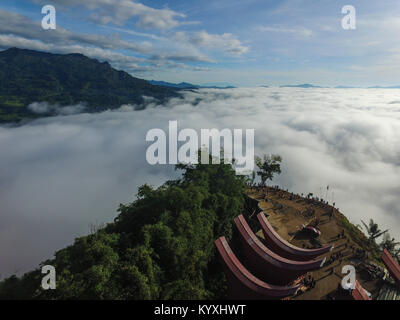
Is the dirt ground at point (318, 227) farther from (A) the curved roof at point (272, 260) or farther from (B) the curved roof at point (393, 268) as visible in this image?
(B) the curved roof at point (393, 268)

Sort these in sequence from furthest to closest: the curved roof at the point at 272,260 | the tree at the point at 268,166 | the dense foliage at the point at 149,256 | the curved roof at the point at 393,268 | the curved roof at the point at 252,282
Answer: the tree at the point at 268,166
the curved roof at the point at 272,260
the curved roof at the point at 393,268
the curved roof at the point at 252,282
the dense foliage at the point at 149,256

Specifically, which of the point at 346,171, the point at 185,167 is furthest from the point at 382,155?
the point at 185,167

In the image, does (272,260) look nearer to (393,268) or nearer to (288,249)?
(288,249)

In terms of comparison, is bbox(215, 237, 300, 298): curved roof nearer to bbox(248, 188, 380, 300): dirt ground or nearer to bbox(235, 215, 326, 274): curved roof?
bbox(235, 215, 326, 274): curved roof

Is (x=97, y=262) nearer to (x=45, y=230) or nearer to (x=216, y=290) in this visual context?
(x=216, y=290)

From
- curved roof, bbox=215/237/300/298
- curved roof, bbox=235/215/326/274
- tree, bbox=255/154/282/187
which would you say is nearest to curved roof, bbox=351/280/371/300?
curved roof, bbox=235/215/326/274

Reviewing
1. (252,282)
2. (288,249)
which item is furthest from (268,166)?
(252,282)

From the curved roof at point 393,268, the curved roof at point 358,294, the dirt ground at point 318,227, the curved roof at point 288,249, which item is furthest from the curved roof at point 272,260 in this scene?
the curved roof at point 393,268
